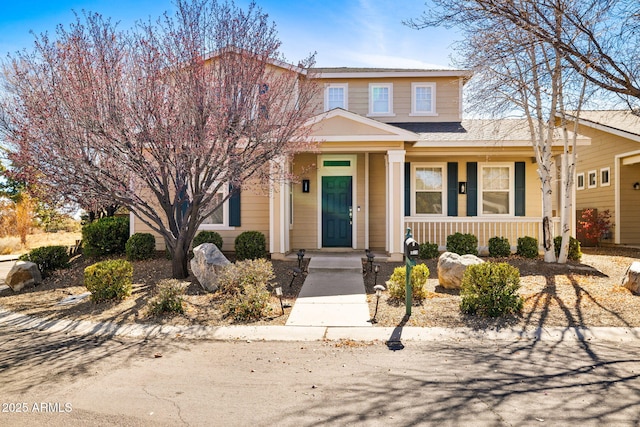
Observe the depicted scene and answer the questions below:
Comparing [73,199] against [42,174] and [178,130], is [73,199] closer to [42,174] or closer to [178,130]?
[42,174]

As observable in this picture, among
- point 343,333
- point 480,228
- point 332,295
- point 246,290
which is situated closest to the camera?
point 343,333

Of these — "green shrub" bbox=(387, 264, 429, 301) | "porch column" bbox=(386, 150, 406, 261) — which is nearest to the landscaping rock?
"green shrub" bbox=(387, 264, 429, 301)

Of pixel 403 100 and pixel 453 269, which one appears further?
pixel 403 100

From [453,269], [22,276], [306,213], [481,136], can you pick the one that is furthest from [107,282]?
[481,136]

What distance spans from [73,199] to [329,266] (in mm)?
5102

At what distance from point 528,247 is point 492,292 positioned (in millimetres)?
5191

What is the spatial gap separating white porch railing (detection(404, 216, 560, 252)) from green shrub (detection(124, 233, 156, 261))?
21.8 feet

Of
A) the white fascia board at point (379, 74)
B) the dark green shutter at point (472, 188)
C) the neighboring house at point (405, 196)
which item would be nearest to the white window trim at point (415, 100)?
the white fascia board at point (379, 74)

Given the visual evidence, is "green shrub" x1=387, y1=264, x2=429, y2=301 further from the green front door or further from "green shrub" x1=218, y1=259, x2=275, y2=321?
the green front door

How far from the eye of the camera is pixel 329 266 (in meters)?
9.09

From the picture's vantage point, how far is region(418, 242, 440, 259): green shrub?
10.3m

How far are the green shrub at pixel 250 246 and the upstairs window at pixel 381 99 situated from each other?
5.84 metres

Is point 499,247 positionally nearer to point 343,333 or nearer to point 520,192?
point 520,192

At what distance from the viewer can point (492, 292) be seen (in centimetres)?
590
